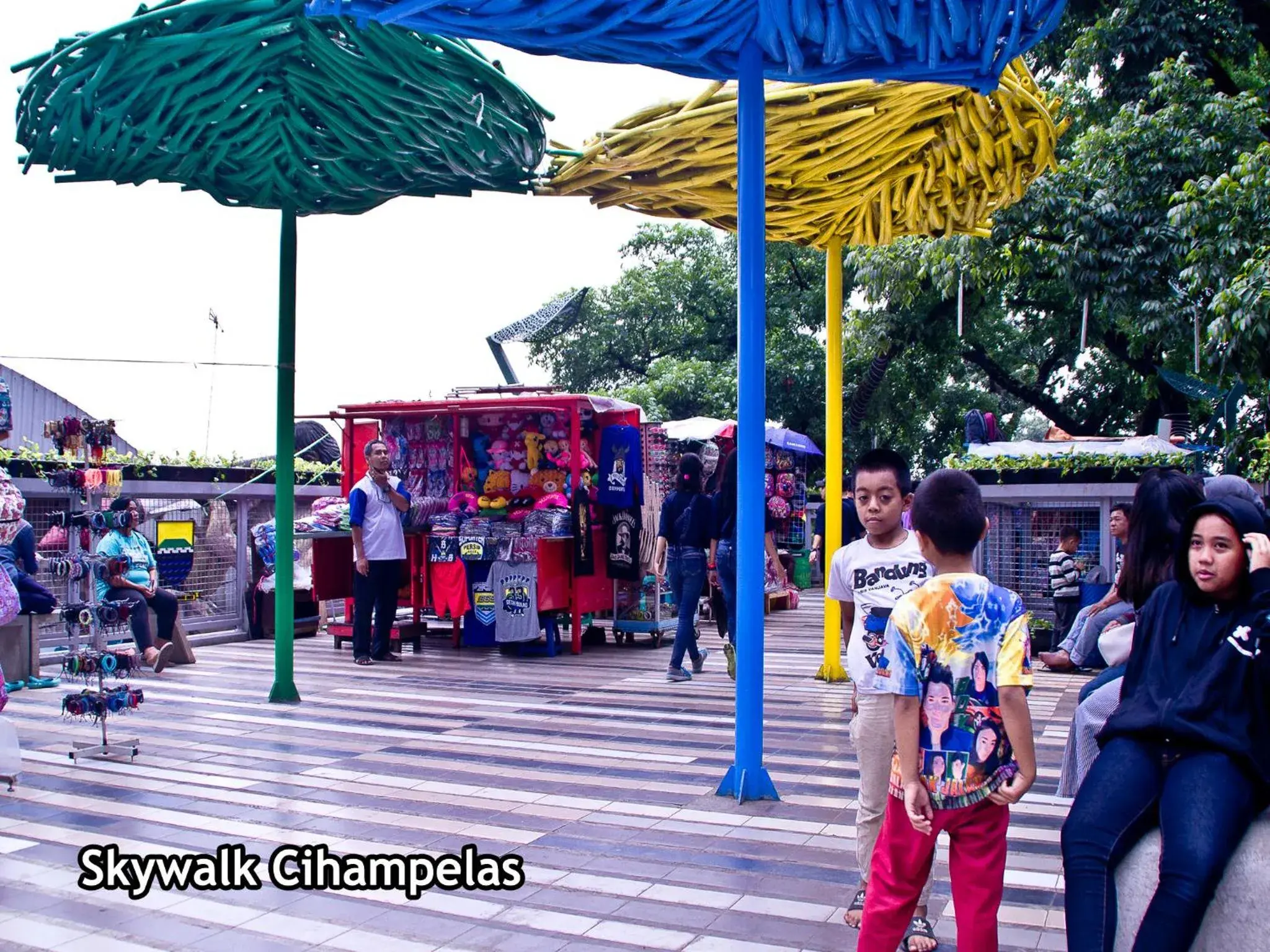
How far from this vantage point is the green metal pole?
8188mm

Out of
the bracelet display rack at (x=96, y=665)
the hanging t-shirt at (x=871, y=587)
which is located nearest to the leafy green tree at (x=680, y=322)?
the bracelet display rack at (x=96, y=665)

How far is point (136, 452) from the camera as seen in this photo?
39.2ft

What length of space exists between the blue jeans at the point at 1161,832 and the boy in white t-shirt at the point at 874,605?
75 cm

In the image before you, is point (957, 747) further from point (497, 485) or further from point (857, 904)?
point (497, 485)

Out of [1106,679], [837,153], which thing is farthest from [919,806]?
[837,153]

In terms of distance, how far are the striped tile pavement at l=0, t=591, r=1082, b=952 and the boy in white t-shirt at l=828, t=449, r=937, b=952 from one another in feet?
0.80

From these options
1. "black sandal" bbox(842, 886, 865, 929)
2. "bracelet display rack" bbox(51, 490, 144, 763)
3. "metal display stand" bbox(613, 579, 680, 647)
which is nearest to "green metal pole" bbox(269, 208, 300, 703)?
"bracelet display rack" bbox(51, 490, 144, 763)

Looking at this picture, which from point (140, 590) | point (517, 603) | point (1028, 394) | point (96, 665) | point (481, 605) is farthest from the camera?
point (1028, 394)

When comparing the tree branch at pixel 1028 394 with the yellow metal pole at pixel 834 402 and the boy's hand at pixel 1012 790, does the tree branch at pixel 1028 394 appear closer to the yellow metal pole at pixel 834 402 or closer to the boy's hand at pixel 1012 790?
the yellow metal pole at pixel 834 402

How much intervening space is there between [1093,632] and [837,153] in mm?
3303

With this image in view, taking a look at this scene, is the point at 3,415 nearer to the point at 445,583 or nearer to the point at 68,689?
the point at 68,689

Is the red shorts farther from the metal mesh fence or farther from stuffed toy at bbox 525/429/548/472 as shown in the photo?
the metal mesh fence

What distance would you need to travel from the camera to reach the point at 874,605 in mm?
4051

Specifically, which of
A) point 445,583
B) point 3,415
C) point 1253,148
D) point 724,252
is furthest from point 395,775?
point 724,252
